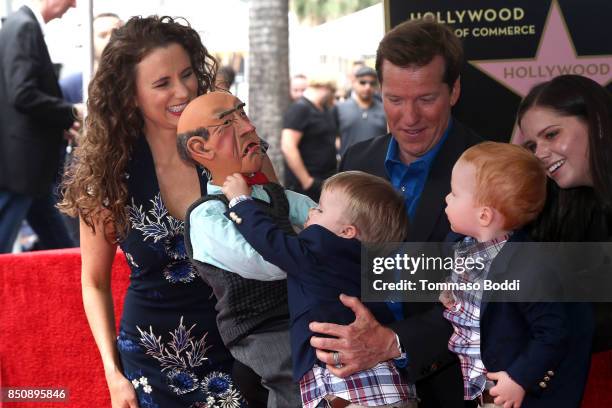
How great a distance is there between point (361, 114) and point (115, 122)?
729 centimetres

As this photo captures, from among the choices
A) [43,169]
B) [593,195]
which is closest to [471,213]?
[593,195]

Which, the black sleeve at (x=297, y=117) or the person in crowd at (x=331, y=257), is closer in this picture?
the person in crowd at (x=331, y=257)

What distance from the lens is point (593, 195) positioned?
2555 millimetres

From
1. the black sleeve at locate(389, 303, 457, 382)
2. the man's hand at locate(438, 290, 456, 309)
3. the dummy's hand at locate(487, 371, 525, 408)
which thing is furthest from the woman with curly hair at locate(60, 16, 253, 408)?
the dummy's hand at locate(487, 371, 525, 408)

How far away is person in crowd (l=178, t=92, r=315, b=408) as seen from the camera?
2.35m

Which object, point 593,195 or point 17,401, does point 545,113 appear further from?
point 17,401

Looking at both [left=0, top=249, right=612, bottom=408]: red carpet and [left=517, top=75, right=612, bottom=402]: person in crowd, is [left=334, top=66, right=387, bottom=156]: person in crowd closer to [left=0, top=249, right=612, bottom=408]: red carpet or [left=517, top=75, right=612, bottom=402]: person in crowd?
[left=0, top=249, right=612, bottom=408]: red carpet

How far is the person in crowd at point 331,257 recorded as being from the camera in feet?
7.45

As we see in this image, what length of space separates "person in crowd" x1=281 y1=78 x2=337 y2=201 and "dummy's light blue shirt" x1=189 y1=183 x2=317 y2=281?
667 cm

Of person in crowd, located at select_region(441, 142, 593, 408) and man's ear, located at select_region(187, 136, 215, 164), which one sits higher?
man's ear, located at select_region(187, 136, 215, 164)

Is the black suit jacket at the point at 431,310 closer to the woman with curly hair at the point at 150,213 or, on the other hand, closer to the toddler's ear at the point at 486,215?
the toddler's ear at the point at 486,215

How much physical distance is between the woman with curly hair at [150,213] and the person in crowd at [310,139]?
6.20 m

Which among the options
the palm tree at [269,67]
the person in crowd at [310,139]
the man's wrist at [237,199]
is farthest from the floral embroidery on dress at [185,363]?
the palm tree at [269,67]

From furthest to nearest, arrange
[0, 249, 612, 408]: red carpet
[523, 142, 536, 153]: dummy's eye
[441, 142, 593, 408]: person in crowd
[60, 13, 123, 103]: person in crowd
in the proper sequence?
[60, 13, 123, 103]: person in crowd < [0, 249, 612, 408]: red carpet < [523, 142, 536, 153]: dummy's eye < [441, 142, 593, 408]: person in crowd
